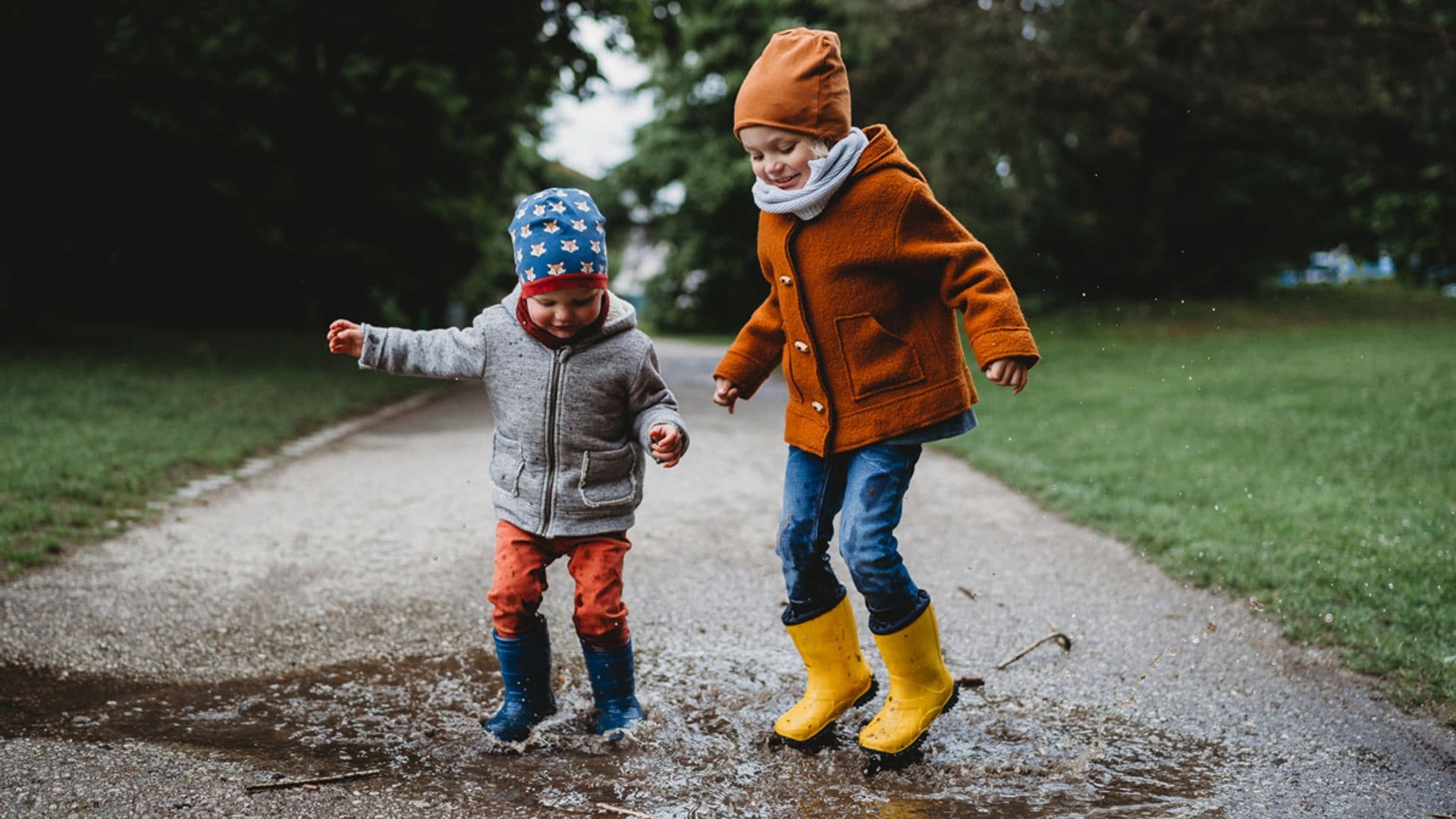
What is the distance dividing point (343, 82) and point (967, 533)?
14.8m

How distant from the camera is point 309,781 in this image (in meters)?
2.76

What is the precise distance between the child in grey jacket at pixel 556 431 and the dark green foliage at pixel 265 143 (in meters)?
10.7

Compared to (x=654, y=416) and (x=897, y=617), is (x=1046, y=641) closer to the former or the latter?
(x=897, y=617)

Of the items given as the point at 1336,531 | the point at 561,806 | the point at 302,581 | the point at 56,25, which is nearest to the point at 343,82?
the point at 56,25

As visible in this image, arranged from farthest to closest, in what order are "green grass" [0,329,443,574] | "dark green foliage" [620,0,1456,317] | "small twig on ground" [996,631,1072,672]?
"dark green foliage" [620,0,1456,317] < "green grass" [0,329,443,574] < "small twig on ground" [996,631,1072,672]

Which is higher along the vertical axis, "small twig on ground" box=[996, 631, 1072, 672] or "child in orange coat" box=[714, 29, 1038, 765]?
"child in orange coat" box=[714, 29, 1038, 765]

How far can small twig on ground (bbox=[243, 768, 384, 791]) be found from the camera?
2.72 metres

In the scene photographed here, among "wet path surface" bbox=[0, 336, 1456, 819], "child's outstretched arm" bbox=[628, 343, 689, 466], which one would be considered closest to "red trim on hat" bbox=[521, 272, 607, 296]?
"child's outstretched arm" bbox=[628, 343, 689, 466]

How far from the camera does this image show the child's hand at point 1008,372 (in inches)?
109

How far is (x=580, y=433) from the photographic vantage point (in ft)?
10.2

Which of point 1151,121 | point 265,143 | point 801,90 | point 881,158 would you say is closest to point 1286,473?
point 881,158

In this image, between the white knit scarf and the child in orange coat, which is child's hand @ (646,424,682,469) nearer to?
the child in orange coat

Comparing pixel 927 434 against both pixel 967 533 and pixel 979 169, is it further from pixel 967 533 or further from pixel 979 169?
pixel 979 169

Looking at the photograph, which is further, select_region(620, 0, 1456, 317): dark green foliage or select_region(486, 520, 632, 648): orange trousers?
select_region(620, 0, 1456, 317): dark green foliage
